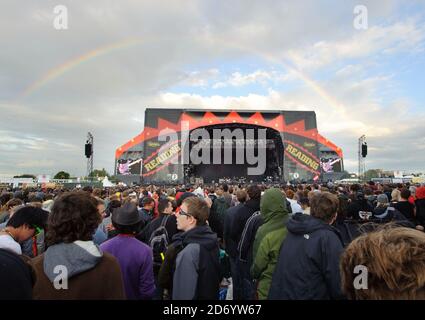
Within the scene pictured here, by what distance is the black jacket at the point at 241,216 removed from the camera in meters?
Result: 4.75

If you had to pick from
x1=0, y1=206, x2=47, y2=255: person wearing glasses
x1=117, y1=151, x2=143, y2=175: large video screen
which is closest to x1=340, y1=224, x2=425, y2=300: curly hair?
x1=0, y1=206, x2=47, y2=255: person wearing glasses

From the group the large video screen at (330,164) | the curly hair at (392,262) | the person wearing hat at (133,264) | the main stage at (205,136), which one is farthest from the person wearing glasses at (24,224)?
the large video screen at (330,164)

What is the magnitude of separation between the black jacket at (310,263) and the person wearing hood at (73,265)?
129 centimetres

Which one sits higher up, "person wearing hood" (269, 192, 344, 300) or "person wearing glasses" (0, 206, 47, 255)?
"person wearing glasses" (0, 206, 47, 255)

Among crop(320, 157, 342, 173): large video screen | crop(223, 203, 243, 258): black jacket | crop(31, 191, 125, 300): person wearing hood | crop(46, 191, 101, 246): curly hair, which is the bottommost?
crop(223, 203, 243, 258): black jacket

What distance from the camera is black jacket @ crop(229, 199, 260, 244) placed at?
15.6 ft

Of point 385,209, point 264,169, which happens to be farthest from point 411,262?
point 264,169

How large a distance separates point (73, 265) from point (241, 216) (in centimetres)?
336

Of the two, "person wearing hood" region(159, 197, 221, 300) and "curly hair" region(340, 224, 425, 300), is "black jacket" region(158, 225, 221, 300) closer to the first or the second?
"person wearing hood" region(159, 197, 221, 300)
